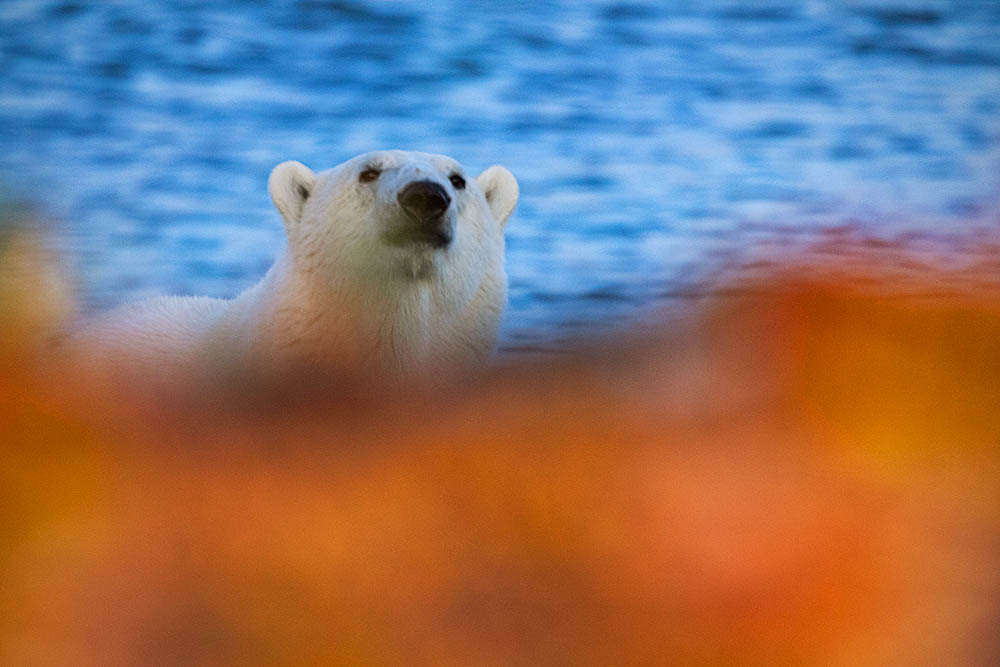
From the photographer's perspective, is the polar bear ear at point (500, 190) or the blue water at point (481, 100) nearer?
the polar bear ear at point (500, 190)

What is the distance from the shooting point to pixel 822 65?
3.07 metres

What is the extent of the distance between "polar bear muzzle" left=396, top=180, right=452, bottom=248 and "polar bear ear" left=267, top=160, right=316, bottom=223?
0.27 metres

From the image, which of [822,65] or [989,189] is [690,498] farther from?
[822,65]

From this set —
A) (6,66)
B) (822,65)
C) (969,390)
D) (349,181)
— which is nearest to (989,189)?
(822,65)

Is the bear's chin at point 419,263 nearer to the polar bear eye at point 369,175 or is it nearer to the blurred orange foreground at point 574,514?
the polar bear eye at point 369,175

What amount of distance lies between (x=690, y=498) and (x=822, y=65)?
2.63m

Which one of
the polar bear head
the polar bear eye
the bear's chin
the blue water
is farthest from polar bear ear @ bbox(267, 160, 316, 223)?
the blue water

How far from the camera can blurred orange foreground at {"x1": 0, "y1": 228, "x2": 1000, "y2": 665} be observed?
0.70 metres

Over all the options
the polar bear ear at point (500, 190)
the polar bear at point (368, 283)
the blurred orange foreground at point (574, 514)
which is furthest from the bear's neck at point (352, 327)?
the blurred orange foreground at point (574, 514)

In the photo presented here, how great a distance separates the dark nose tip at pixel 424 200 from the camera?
139 centimetres

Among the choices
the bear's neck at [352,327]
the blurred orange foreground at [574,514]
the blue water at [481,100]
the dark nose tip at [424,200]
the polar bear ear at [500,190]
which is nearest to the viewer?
the blurred orange foreground at [574,514]

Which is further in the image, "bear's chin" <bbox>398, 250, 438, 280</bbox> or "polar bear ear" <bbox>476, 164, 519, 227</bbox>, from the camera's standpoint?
"polar bear ear" <bbox>476, 164, 519, 227</bbox>

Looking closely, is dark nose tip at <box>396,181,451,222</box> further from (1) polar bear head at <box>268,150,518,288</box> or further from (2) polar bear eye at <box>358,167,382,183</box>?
(2) polar bear eye at <box>358,167,382,183</box>

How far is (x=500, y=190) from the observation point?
179 centimetres
